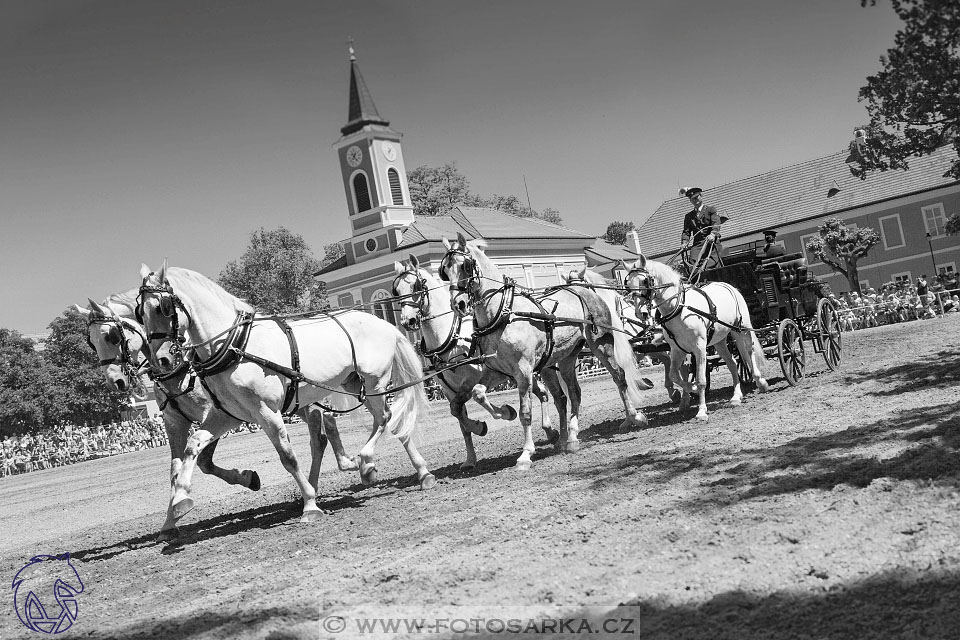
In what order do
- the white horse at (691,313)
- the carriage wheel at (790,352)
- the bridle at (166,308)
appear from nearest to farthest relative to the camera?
the bridle at (166,308) → the white horse at (691,313) → the carriage wheel at (790,352)

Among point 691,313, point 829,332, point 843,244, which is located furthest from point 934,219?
point 691,313

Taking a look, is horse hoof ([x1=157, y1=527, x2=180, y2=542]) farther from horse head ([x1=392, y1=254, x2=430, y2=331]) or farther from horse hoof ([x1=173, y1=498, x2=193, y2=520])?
horse head ([x1=392, y1=254, x2=430, y2=331])

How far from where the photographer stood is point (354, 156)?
2020 inches

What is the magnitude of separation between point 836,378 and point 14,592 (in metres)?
11.3

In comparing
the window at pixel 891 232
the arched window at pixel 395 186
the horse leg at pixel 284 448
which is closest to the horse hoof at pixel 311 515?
the horse leg at pixel 284 448

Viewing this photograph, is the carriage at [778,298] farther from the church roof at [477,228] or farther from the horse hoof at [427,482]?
the church roof at [477,228]

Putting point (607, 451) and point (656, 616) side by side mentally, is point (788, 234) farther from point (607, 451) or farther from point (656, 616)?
point (656, 616)

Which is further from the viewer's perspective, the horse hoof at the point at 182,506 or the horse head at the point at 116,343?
the horse head at the point at 116,343

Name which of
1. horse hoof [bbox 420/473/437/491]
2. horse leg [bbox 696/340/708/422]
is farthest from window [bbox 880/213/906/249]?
horse hoof [bbox 420/473/437/491]

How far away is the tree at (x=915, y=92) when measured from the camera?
293 inches

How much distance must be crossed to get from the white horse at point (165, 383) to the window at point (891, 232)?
46.9 metres

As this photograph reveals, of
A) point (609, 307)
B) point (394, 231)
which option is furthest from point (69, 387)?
point (609, 307)

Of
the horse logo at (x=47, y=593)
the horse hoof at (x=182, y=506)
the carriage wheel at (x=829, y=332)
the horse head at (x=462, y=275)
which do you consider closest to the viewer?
the horse logo at (x=47, y=593)

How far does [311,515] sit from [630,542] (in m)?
3.83
